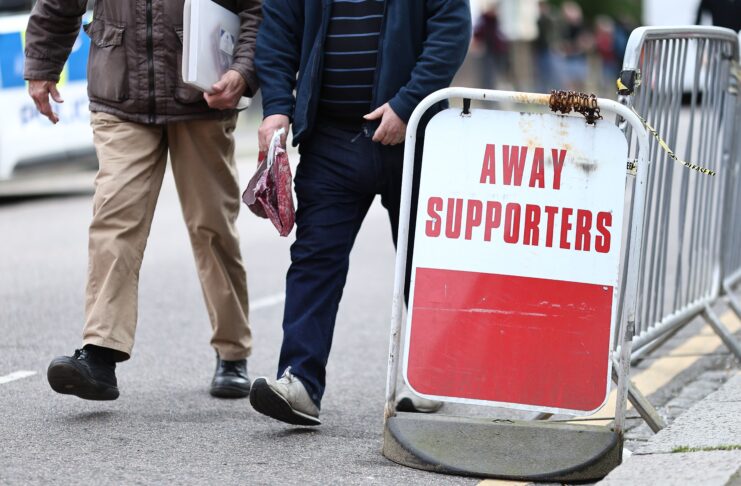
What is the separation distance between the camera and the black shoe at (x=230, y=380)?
525 centimetres

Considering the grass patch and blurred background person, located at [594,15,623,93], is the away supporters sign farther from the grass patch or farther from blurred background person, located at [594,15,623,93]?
blurred background person, located at [594,15,623,93]

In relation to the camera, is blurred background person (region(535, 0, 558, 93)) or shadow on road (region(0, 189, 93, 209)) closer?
shadow on road (region(0, 189, 93, 209))

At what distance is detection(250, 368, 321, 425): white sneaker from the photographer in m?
4.42

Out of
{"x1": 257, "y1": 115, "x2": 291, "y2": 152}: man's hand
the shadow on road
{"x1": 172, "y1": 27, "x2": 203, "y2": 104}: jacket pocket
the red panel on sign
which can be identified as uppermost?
{"x1": 172, "y1": 27, "x2": 203, "y2": 104}: jacket pocket

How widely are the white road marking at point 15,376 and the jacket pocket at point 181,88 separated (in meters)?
1.35

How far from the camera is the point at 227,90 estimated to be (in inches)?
190

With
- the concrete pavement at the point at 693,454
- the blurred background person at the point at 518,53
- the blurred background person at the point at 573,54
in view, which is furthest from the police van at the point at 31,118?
the blurred background person at the point at 573,54

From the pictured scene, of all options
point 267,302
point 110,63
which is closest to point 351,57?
point 110,63

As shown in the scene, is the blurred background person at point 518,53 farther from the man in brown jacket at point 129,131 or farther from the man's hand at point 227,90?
the man's hand at point 227,90

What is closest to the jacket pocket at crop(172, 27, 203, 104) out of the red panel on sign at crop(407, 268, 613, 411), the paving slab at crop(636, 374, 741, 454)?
the red panel on sign at crop(407, 268, 613, 411)

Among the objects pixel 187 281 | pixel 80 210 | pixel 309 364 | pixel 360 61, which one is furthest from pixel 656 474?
pixel 80 210

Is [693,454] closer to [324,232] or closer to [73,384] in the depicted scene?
[324,232]

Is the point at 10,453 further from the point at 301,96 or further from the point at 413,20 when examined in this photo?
the point at 413,20

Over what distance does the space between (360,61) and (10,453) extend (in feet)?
5.32
